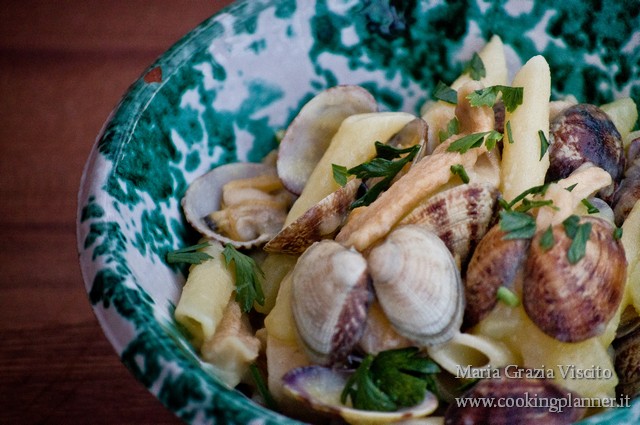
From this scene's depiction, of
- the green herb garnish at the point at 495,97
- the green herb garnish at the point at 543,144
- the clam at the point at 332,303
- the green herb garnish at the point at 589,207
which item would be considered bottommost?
the clam at the point at 332,303

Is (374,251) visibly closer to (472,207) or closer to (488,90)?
(472,207)

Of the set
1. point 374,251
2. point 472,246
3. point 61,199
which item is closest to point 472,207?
point 472,246

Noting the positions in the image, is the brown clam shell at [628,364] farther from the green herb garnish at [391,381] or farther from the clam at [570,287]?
the green herb garnish at [391,381]

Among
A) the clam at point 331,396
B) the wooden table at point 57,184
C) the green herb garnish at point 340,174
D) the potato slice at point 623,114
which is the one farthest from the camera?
the wooden table at point 57,184

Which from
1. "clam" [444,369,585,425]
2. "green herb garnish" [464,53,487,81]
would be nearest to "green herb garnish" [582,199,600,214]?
"clam" [444,369,585,425]

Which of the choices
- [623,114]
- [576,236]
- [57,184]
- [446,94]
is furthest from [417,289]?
[57,184]

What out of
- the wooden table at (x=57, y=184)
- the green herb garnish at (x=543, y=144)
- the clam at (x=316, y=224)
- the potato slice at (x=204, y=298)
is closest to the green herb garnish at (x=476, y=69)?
the green herb garnish at (x=543, y=144)

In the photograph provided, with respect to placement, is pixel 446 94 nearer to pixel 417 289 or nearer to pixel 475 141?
pixel 475 141
